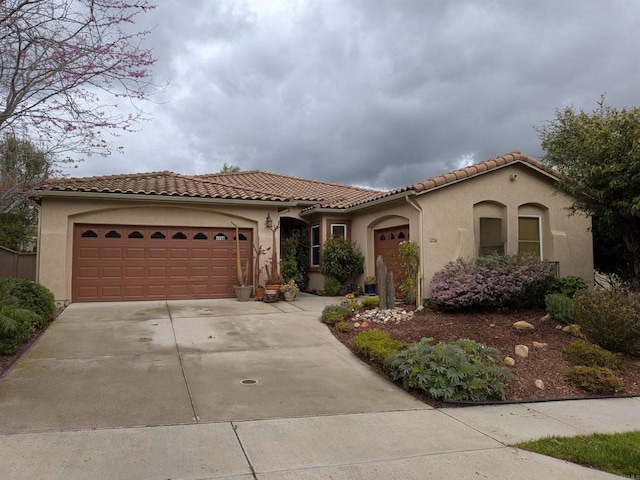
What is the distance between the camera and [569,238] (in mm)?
14188

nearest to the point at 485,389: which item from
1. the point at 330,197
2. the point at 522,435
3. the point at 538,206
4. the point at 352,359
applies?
the point at 522,435

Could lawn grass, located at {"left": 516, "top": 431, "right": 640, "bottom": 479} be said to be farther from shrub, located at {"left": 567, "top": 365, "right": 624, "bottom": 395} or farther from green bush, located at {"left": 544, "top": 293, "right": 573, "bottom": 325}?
green bush, located at {"left": 544, "top": 293, "right": 573, "bottom": 325}

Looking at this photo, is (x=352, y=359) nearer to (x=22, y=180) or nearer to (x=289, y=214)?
(x=22, y=180)

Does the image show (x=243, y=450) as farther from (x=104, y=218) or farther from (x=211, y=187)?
(x=211, y=187)

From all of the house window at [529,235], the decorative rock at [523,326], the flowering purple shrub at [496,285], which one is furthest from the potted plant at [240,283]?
the house window at [529,235]

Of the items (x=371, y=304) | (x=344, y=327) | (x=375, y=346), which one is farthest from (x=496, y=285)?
(x=375, y=346)

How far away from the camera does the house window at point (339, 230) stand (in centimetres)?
1695

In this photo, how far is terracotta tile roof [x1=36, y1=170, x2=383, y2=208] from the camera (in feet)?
44.3

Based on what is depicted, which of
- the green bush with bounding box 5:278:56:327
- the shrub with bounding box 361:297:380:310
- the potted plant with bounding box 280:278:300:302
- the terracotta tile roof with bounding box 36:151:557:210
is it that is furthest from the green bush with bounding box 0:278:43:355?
the shrub with bounding box 361:297:380:310

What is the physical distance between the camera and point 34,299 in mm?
9930

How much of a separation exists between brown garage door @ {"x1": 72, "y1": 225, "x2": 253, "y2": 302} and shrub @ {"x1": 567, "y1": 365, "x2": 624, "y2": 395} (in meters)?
10.2

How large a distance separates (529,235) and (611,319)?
21.9 feet

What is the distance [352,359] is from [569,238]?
952cm

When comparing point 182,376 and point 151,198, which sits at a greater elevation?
point 151,198
